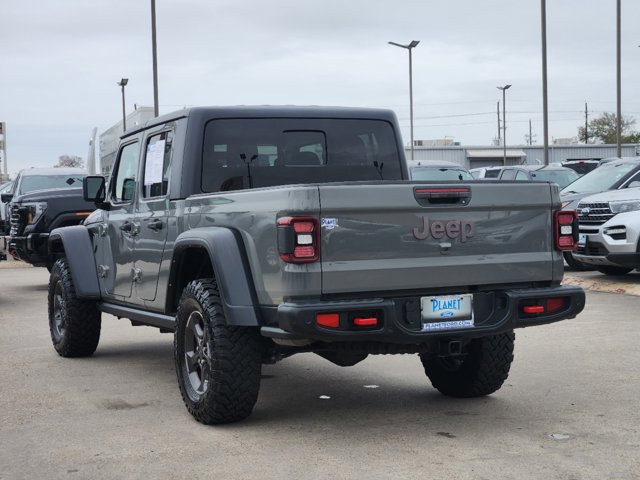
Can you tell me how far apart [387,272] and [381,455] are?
1.00m

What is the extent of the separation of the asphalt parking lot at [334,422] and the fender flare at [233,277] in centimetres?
71

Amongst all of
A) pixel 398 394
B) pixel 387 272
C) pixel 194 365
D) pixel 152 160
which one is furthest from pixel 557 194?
pixel 152 160

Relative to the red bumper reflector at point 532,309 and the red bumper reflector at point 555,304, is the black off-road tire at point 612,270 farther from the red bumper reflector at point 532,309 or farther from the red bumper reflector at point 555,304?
the red bumper reflector at point 532,309

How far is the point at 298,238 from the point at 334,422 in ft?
4.56

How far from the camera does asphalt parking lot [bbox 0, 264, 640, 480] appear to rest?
17.8 feet

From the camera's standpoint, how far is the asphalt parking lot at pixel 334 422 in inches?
213

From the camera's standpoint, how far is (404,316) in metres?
5.95

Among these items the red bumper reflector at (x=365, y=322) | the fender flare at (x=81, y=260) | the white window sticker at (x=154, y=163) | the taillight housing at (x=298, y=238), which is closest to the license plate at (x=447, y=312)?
the red bumper reflector at (x=365, y=322)

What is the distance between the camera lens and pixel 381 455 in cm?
563

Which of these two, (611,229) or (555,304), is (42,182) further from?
(555,304)

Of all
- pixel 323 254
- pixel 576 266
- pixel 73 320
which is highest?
pixel 323 254

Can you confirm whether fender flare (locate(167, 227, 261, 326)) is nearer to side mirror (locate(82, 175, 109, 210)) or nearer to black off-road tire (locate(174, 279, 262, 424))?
black off-road tire (locate(174, 279, 262, 424))

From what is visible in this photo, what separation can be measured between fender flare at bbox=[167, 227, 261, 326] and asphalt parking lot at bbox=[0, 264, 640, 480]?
2.34 ft

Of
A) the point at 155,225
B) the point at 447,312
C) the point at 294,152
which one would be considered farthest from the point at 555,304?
the point at 155,225
